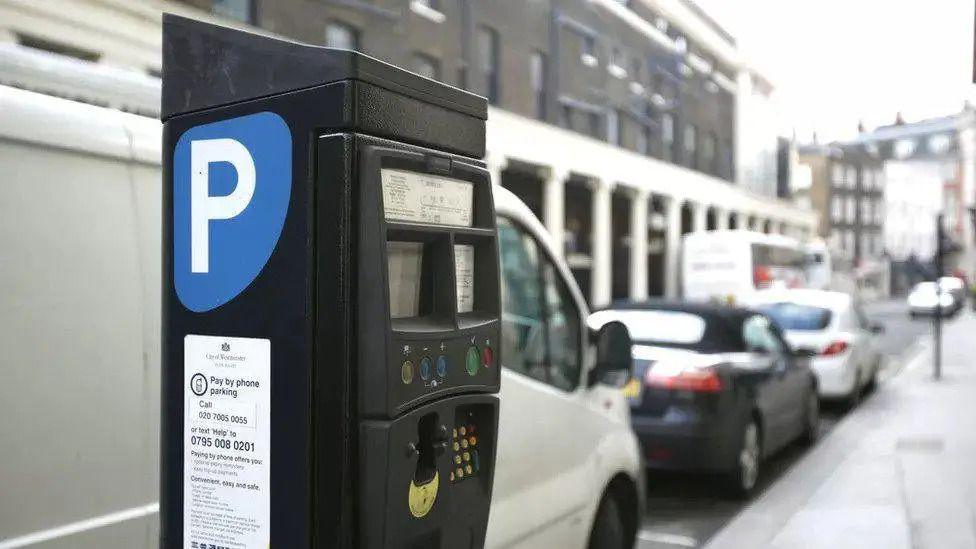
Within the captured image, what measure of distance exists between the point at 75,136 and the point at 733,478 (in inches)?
231

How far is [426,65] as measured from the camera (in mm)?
18922

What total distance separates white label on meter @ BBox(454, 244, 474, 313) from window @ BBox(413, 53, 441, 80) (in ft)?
54.2

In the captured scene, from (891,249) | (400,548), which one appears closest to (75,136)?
(400,548)

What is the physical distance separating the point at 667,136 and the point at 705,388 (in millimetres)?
26440

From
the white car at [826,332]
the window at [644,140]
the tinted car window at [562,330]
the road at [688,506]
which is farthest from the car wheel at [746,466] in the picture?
the window at [644,140]

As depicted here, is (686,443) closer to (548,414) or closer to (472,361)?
(548,414)

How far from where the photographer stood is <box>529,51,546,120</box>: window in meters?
23.3

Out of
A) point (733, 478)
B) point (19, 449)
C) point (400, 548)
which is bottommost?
point (733, 478)

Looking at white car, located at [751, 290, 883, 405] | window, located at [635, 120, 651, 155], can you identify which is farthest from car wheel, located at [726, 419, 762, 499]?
window, located at [635, 120, 651, 155]

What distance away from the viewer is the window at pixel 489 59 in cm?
2136

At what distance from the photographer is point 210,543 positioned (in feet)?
6.79

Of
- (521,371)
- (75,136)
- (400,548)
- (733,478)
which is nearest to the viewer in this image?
(400,548)

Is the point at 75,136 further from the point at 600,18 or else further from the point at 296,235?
the point at 600,18

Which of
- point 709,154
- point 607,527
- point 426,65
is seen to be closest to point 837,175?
point 709,154
